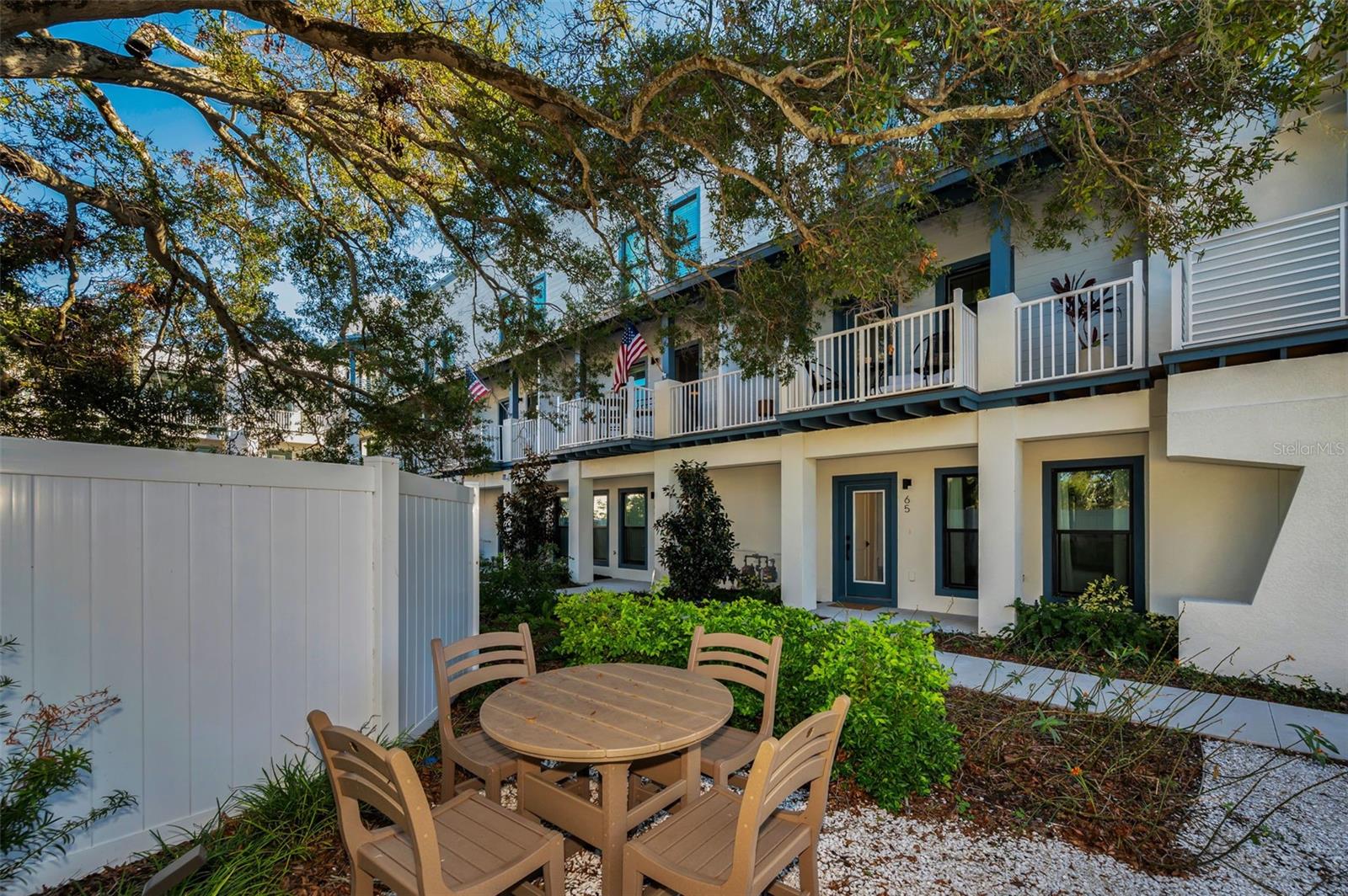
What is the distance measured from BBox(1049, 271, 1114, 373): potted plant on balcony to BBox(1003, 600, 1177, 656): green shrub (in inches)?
118

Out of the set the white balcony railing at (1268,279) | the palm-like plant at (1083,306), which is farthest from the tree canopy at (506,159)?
the palm-like plant at (1083,306)

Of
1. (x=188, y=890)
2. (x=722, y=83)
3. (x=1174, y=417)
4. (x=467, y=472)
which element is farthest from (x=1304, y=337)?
(x=467, y=472)

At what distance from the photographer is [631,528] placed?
15.3 meters

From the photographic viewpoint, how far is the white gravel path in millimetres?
2936

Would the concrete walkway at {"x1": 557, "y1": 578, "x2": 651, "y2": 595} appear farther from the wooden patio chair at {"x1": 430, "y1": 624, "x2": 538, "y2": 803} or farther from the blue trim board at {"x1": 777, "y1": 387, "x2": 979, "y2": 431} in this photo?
the wooden patio chair at {"x1": 430, "y1": 624, "x2": 538, "y2": 803}

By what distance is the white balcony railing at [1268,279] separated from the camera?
5.73 meters

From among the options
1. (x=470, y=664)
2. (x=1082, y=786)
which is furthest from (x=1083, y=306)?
(x=470, y=664)

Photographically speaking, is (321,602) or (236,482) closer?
(236,482)

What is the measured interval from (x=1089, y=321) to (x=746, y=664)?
704cm

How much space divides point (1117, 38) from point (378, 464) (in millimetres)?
6623

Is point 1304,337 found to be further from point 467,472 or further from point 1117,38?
point 467,472

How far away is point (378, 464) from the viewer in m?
4.03

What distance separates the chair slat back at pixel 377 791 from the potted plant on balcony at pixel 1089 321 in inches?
329

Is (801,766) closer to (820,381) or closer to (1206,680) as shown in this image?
(1206,680)
